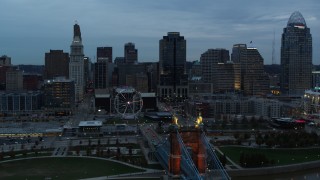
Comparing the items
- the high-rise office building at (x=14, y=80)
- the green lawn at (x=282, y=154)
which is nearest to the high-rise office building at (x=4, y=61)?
the high-rise office building at (x=14, y=80)

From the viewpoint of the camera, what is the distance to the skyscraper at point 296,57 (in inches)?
2270

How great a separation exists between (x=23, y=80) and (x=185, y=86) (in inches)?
832

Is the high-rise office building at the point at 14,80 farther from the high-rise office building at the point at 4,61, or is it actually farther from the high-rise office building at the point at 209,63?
the high-rise office building at the point at 209,63

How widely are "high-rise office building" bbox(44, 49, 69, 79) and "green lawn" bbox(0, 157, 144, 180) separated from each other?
184ft

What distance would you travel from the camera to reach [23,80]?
61406 millimetres

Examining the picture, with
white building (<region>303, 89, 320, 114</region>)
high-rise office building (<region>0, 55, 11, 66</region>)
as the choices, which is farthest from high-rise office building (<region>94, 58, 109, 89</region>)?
white building (<region>303, 89, 320, 114</region>)

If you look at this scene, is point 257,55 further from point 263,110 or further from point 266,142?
point 266,142

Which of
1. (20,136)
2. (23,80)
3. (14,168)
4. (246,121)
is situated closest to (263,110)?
(246,121)

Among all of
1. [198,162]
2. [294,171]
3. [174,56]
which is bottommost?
[294,171]

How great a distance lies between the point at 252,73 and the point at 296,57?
5783 mm

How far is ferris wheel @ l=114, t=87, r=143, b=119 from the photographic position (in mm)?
34688

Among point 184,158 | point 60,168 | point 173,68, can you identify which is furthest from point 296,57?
point 184,158

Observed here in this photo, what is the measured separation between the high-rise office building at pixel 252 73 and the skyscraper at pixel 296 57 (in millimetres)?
3136

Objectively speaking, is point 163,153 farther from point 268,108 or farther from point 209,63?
point 209,63
